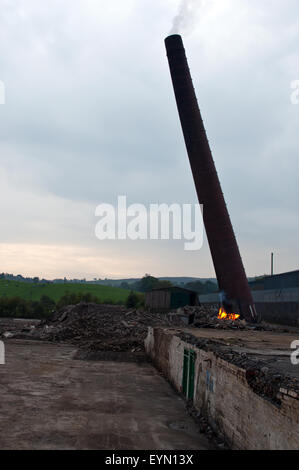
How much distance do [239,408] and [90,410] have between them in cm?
520

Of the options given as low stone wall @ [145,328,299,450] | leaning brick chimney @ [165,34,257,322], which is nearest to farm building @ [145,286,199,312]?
leaning brick chimney @ [165,34,257,322]

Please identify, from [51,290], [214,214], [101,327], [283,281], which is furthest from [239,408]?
[51,290]

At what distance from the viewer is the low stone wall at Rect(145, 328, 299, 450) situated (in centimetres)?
584

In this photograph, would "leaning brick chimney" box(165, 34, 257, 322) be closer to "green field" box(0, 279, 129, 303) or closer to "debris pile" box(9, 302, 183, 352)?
"debris pile" box(9, 302, 183, 352)

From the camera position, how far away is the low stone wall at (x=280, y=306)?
28.9 meters

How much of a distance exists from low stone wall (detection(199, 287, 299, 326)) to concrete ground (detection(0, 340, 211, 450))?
515 inches

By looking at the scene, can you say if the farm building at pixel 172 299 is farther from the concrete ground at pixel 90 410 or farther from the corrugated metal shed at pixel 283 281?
the concrete ground at pixel 90 410

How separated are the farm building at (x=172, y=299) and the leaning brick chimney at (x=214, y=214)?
14.5 meters

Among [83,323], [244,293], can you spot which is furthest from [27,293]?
[244,293]

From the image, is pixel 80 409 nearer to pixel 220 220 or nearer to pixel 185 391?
pixel 185 391

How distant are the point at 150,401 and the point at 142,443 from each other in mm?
4364

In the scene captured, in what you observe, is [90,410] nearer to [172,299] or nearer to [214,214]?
[214,214]

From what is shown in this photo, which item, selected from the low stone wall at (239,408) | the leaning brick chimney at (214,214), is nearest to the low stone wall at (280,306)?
the leaning brick chimney at (214,214)
